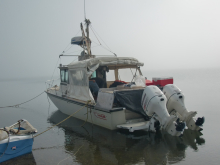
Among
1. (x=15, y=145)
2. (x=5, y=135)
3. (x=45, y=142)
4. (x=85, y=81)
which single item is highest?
(x=85, y=81)

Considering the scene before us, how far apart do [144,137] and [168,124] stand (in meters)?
1.35

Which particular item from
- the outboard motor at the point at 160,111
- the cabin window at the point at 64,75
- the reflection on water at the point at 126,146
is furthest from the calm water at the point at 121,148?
the cabin window at the point at 64,75

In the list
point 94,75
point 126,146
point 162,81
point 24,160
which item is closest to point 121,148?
point 126,146

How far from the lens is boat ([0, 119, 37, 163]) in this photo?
5.56 m

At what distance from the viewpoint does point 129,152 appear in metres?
6.13

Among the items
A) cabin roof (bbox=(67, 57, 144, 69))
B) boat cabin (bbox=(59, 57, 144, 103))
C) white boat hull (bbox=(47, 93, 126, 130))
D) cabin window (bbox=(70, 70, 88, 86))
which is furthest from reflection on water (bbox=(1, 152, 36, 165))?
cabin roof (bbox=(67, 57, 144, 69))

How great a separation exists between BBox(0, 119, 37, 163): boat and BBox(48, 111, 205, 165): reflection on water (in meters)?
1.44

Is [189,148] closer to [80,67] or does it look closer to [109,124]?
[109,124]

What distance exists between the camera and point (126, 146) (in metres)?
6.61

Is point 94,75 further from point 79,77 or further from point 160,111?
point 160,111

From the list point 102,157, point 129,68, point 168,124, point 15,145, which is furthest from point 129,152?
point 129,68

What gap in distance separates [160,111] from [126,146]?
1.77m

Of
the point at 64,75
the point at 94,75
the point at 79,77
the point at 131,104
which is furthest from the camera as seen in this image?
the point at 64,75

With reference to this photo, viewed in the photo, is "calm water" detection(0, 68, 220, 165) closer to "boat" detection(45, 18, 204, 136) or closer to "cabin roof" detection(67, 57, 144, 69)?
"boat" detection(45, 18, 204, 136)
